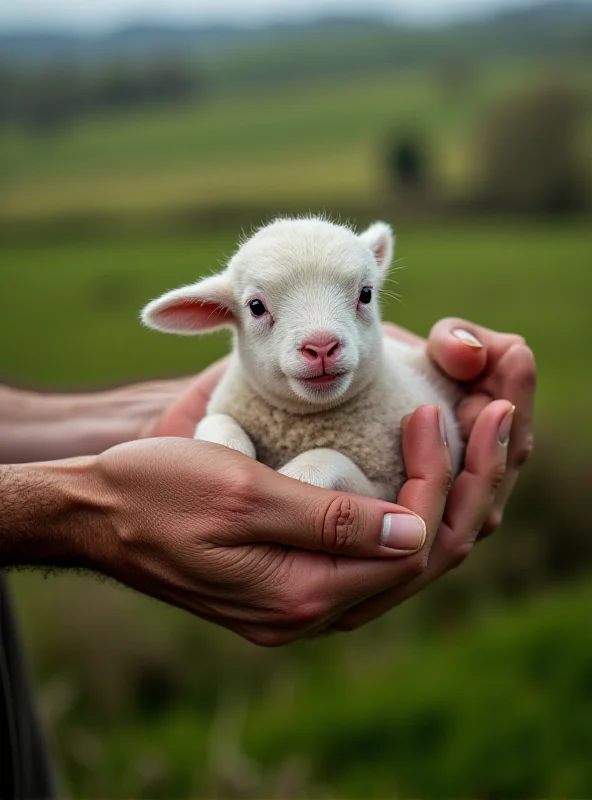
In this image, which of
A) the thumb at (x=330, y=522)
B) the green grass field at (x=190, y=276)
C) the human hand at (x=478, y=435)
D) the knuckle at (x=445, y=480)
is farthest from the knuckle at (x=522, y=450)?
the green grass field at (x=190, y=276)

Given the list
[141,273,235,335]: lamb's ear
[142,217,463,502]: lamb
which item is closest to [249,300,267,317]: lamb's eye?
[142,217,463,502]: lamb

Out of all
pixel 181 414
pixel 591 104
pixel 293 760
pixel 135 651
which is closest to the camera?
pixel 181 414

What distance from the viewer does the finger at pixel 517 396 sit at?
86.3 inches

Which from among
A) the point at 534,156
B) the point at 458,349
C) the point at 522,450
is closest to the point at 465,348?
the point at 458,349

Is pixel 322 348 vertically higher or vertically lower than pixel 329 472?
higher

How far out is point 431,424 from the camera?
6.01ft

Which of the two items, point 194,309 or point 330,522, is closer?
point 330,522

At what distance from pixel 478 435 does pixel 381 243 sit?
1.92 ft

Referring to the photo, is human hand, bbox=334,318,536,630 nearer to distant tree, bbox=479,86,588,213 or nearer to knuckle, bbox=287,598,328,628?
knuckle, bbox=287,598,328,628

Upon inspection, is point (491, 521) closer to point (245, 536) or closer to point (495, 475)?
point (495, 475)

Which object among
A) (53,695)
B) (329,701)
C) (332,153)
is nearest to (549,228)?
(332,153)

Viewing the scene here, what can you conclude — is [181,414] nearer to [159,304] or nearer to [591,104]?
[159,304]

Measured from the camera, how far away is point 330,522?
1.58m

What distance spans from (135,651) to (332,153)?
6340 mm
